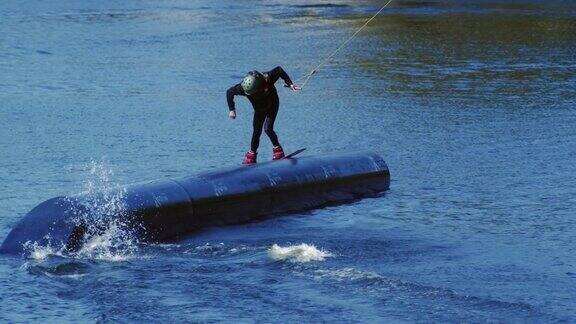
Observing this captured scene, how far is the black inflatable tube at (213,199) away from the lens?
13.3 meters

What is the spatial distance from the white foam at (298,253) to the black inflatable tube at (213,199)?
1451 millimetres

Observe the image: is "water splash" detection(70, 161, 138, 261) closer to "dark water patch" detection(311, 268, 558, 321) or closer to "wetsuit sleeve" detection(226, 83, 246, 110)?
"dark water patch" detection(311, 268, 558, 321)

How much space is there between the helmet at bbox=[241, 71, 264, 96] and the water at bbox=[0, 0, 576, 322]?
2.00m

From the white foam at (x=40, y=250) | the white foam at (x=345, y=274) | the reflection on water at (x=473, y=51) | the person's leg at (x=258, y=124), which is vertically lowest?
the reflection on water at (x=473, y=51)

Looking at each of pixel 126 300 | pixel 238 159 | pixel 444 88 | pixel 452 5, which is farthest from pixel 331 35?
pixel 126 300

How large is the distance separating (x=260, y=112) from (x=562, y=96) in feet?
37.6

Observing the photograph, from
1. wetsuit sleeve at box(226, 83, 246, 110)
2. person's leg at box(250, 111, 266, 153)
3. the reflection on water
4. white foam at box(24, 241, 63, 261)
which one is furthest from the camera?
the reflection on water

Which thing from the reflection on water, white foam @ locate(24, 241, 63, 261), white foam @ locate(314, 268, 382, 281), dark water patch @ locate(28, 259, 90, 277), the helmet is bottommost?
the reflection on water

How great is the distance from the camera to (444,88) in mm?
27875

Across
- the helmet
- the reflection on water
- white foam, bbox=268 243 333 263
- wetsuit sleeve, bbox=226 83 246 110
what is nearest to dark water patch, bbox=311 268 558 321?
white foam, bbox=268 243 333 263

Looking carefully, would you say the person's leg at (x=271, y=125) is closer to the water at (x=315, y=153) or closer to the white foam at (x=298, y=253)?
the water at (x=315, y=153)

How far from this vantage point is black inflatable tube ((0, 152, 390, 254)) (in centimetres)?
1330

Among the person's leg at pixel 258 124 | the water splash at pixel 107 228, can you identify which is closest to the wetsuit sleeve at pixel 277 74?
the person's leg at pixel 258 124

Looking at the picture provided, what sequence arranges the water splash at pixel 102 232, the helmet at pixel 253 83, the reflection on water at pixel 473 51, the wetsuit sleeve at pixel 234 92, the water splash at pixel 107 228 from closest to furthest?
the water splash at pixel 102 232 < the water splash at pixel 107 228 < the helmet at pixel 253 83 < the wetsuit sleeve at pixel 234 92 < the reflection on water at pixel 473 51
